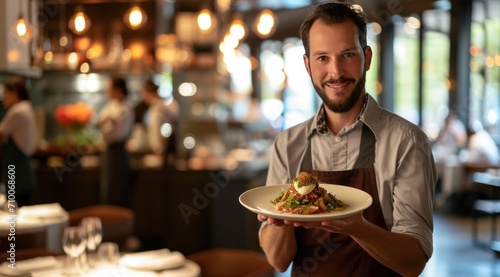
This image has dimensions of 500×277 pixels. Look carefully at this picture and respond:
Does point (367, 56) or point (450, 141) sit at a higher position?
point (367, 56)

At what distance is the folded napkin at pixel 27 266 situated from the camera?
281 centimetres

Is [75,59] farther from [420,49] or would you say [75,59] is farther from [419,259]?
[420,49]

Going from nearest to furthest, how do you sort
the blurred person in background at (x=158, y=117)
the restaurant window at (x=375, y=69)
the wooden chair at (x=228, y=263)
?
the wooden chair at (x=228, y=263), the blurred person in background at (x=158, y=117), the restaurant window at (x=375, y=69)

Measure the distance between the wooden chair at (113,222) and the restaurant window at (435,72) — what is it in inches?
365

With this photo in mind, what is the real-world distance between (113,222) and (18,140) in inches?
56.4

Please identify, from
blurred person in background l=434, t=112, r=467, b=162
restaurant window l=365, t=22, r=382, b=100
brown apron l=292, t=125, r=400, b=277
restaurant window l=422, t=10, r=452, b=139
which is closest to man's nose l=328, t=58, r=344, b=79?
brown apron l=292, t=125, r=400, b=277

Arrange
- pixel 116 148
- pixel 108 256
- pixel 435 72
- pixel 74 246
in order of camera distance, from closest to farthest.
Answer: pixel 74 246
pixel 108 256
pixel 116 148
pixel 435 72

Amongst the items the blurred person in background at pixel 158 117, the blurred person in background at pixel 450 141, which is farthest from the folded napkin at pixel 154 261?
the blurred person in background at pixel 450 141

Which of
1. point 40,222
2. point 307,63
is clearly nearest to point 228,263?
point 40,222

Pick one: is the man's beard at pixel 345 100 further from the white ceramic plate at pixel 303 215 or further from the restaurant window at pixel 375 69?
the restaurant window at pixel 375 69

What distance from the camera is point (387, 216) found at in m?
1.86

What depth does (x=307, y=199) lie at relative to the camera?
66.5 inches

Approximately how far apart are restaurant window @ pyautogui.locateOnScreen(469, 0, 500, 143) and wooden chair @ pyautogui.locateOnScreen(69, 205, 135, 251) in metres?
8.68

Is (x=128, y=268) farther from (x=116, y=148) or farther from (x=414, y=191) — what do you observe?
(x=116, y=148)
